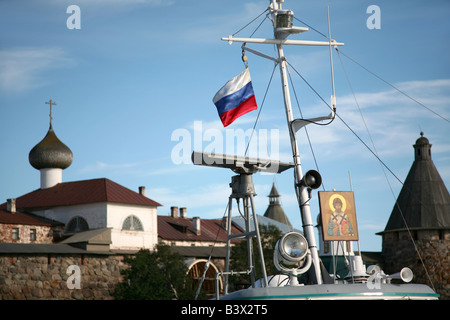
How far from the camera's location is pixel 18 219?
4962 centimetres

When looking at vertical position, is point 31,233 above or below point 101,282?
above

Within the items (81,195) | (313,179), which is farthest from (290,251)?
(81,195)

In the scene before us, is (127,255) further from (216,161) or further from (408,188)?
(216,161)

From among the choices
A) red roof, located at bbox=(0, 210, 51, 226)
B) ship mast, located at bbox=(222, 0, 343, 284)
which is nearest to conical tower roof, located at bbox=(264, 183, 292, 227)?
red roof, located at bbox=(0, 210, 51, 226)

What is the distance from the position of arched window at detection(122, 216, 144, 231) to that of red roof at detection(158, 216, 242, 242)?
149 inches

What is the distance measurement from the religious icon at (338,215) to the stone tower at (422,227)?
1213 inches

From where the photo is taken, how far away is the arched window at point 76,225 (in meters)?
50.8

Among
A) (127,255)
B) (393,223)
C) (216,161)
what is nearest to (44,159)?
(127,255)

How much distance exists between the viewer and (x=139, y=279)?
1682 inches

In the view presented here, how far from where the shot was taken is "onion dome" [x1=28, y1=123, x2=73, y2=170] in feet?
175
